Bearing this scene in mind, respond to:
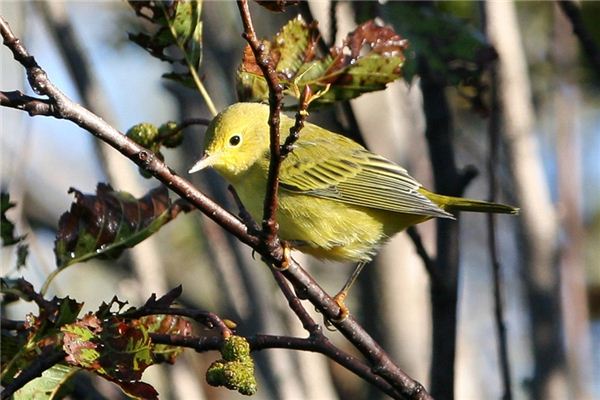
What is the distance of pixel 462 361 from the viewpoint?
4445mm

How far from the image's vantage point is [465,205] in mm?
3787

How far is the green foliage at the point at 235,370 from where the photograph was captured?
205cm

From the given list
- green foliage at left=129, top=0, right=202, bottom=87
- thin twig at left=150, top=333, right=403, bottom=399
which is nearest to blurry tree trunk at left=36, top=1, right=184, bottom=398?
green foliage at left=129, top=0, right=202, bottom=87

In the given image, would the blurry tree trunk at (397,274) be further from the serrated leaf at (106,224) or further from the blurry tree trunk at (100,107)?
the serrated leaf at (106,224)

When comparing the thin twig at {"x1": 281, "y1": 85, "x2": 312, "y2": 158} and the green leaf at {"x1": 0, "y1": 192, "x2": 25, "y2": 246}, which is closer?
the thin twig at {"x1": 281, "y1": 85, "x2": 312, "y2": 158}

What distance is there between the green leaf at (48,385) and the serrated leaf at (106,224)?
1.24 feet

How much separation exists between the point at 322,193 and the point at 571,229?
1670mm

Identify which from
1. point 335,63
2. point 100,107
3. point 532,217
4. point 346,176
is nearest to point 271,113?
point 335,63

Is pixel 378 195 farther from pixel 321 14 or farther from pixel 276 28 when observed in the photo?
pixel 276 28

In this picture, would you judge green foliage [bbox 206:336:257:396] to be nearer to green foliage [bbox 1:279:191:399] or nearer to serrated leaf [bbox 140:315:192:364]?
green foliage [bbox 1:279:191:399]

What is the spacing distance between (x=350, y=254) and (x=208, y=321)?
161 cm

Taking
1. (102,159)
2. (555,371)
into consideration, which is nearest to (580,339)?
(555,371)

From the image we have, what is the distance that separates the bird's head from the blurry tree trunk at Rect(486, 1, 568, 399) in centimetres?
115

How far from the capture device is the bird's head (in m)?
3.80
